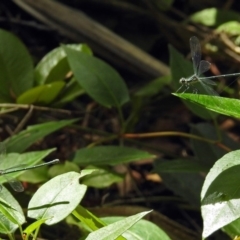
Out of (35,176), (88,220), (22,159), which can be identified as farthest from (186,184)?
(88,220)

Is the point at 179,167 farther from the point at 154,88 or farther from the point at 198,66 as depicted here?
the point at 154,88

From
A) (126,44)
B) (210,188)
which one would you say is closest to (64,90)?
(126,44)

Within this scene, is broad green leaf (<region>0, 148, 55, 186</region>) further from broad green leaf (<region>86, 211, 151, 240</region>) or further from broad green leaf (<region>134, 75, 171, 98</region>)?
broad green leaf (<region>134, 75, 171, 98</region>)

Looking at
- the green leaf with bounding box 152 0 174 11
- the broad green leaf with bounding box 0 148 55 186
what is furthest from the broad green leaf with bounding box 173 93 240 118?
the green leaf with bounding box 152 0 174 11

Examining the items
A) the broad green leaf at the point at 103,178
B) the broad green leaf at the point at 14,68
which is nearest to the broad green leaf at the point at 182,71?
the broad green leaf at the point at 103,178

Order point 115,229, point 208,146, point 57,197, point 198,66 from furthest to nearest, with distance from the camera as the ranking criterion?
point 208,146 < point 198,66 < point 57,197 < point 115,229

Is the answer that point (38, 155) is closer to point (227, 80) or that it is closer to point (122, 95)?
point (122, 95)
